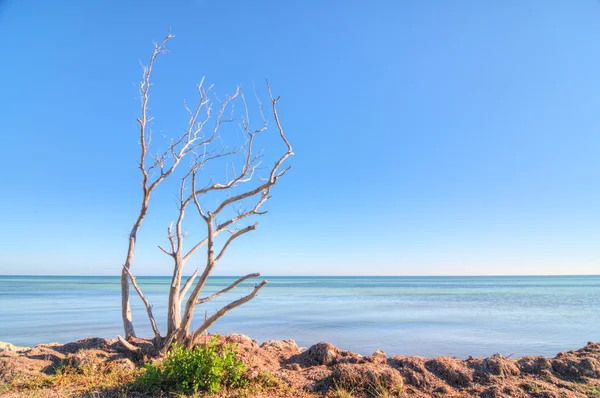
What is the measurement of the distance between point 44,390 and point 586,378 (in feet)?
24.5

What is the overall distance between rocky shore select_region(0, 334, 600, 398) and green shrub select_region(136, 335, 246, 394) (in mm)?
267

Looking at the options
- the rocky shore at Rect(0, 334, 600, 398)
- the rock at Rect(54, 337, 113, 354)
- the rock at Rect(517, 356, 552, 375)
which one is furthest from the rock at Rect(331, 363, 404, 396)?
the rock at Rect(54, 337, 113, 354)

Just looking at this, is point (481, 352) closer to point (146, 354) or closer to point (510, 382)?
point (510, 382)

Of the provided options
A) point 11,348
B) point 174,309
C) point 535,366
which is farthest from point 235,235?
point 11,348

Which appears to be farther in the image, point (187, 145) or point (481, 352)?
point (481, 352)

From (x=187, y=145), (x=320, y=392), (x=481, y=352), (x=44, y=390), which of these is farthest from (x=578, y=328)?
(x=44, y=390)

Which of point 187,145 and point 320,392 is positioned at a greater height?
point 187,145

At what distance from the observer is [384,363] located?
644 centimetres

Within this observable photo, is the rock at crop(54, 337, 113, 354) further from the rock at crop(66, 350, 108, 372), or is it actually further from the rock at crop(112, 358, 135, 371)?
the rock at crop(112, 358, 135, 371)

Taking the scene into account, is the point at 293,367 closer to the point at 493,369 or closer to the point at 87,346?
the point at 493,369

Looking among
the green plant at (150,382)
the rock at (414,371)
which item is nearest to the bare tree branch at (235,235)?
the green plant at (150,382)

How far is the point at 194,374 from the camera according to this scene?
5.32m

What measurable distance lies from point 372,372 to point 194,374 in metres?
2.37

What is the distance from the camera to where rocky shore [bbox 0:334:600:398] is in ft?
18.0
